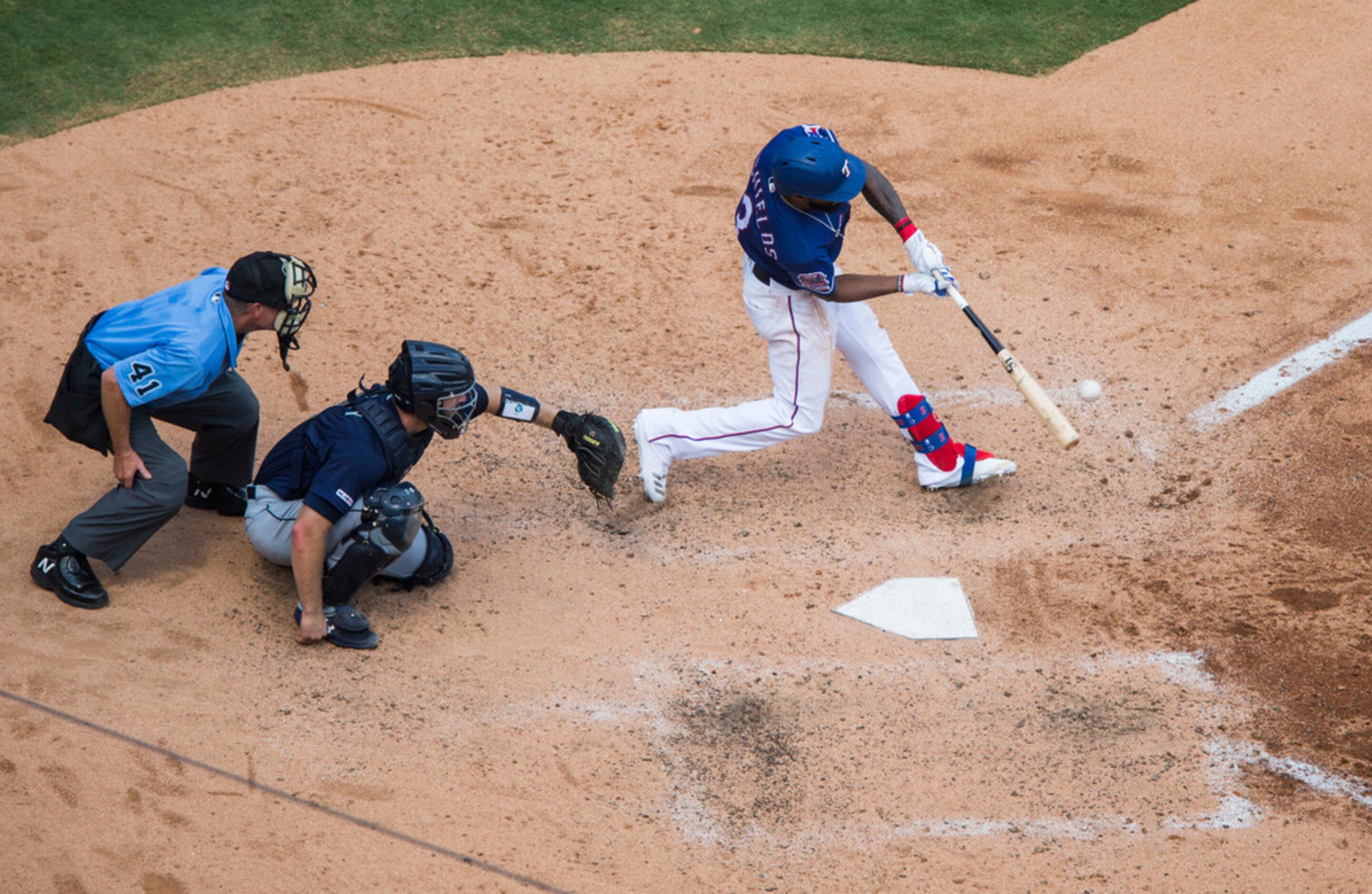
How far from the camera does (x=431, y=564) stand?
493 centimetres

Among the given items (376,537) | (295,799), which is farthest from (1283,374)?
(295,799)

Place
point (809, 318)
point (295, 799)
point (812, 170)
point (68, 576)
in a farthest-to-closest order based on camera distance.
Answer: point (809, 318), point (812, 170), point (68, 576), point (295, 799)

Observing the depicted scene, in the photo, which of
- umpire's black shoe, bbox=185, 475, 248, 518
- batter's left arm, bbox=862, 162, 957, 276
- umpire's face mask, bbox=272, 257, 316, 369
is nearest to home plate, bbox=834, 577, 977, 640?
batter's left arm, bbox=862, 162, 957, 276

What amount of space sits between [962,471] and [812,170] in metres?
1.61

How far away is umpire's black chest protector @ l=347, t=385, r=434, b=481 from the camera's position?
15.0 ft

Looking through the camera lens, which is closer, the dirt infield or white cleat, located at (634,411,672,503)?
the dirt infield

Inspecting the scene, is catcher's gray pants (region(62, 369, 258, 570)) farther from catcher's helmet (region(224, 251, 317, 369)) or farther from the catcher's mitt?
the catcher's mitt

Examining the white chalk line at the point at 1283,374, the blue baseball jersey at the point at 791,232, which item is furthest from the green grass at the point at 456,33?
the blue baseball jersey at the point at 791,232

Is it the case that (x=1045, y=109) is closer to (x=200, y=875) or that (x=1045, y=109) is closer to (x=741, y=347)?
(x=741, y=347)

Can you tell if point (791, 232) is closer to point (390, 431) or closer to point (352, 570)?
point (390, 431)

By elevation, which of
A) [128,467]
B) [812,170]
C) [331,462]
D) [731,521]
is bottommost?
[731,521]

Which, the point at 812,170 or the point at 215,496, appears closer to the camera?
the point at 812,170

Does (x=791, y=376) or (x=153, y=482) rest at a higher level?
(x=791, y=376)

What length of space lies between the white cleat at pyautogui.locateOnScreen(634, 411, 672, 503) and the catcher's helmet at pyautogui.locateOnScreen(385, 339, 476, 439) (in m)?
1.08
